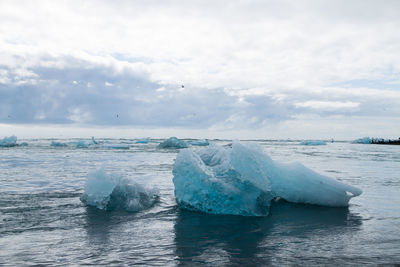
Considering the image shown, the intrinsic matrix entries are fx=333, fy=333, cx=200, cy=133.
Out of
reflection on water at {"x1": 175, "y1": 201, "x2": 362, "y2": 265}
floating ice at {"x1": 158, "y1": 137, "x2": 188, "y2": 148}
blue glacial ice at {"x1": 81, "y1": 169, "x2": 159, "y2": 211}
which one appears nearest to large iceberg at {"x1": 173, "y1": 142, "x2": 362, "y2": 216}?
reflection on water at {"x1": 175, "y1": 201, "x2": 362, "y2": 265}

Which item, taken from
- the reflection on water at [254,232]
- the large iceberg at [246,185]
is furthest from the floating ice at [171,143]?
the reflection on water at [254,232]

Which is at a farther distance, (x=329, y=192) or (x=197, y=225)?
(x=329, y=192)

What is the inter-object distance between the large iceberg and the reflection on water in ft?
0.92

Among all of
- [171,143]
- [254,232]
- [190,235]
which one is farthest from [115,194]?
[171,143]

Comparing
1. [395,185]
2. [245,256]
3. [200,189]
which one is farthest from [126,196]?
[395,185]

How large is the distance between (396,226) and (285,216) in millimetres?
1802

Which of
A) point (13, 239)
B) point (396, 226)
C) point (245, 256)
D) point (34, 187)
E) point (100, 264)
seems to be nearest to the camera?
point (100, 264)

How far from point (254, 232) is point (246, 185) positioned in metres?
1.56

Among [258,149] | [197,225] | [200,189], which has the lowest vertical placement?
[197,225]

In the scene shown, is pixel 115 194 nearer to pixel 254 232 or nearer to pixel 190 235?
pixel 190 235

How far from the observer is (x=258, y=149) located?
7555 millimetres

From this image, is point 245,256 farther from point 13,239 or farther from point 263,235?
point 13,239

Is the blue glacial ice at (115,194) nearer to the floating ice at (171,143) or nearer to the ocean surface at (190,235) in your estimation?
the ocean surface at (190,235)

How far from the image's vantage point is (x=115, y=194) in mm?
7137
